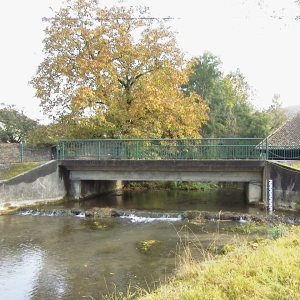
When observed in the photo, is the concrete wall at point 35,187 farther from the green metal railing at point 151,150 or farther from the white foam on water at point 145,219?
the white foam on water at point 145,219

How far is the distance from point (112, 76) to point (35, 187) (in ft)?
25.2

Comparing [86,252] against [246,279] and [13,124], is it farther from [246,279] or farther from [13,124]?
[13,124]

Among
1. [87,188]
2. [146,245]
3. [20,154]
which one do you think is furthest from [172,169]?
[20,154]

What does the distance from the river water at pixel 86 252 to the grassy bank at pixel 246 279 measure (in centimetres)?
215

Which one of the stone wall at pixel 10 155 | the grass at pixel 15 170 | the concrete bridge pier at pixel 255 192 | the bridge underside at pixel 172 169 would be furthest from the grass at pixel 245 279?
the stone wall at pixel 10 155

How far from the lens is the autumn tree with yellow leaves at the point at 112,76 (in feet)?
69.2

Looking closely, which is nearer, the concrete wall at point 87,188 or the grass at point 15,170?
the grass at point 15,170

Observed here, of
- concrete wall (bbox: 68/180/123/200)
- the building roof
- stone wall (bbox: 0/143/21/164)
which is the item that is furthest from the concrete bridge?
the building roof

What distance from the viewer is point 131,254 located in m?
10.2

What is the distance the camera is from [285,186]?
1653 centimetres

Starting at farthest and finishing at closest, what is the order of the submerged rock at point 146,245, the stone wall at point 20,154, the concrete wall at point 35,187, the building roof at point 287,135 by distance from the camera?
the stone wall at point 20,154, the building roof at point 287,135, the concrete wall at point 35,187, the submerged rock at point 146,245

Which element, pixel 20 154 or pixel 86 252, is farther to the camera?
pixel 20 154

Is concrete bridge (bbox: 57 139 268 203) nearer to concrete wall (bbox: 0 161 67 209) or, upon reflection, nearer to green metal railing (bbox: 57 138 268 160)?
green metal railing (bbox: 57 138 268 160)

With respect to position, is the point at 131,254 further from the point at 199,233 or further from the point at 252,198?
the point at 252,198
